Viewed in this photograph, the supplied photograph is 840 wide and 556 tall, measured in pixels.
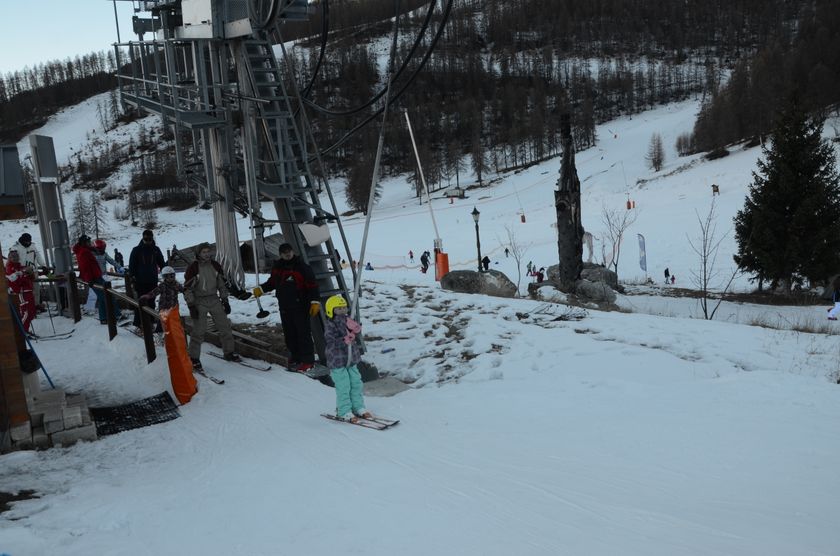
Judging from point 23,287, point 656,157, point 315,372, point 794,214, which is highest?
point 23,287

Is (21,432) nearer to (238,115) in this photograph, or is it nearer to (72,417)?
(72,417)

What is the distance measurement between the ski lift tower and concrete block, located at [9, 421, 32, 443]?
393 centimetres

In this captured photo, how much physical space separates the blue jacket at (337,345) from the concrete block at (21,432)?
10.4ft

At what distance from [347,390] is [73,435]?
2967mm

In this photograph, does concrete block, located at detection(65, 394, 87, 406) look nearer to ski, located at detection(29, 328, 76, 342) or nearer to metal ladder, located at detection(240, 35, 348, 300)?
metal ladder, located at detection(240, 35, 348, 300)

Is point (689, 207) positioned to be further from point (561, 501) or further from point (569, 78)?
point (569, 78)

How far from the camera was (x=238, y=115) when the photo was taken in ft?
31.0

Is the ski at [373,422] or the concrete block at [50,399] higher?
the concrete block at [50,399]

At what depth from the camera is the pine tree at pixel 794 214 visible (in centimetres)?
2388

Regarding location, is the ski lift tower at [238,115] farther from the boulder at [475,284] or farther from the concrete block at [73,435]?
the boulder at [475,284]

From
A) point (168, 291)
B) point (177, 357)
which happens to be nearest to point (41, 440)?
point (177, 357)

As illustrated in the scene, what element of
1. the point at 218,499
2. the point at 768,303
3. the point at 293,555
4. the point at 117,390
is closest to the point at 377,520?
the point at 293,555

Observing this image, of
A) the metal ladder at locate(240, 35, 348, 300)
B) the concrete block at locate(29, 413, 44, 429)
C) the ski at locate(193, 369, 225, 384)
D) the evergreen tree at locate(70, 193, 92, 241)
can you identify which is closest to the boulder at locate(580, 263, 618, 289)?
the metal ladder at locate(240, 35, 348, 300)

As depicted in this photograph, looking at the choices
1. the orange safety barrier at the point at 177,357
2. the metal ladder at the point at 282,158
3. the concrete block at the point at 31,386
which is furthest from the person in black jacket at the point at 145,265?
the concrete block at the point at 31,386
